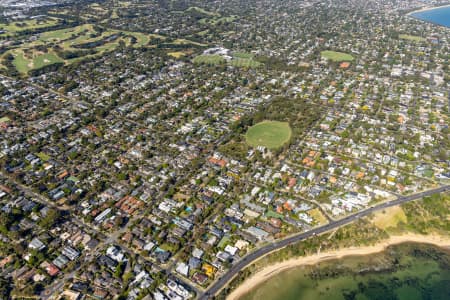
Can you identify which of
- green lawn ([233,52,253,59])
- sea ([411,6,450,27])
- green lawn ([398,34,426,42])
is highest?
sea ([411,6,450,27])

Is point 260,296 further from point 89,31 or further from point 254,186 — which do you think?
point 89,31

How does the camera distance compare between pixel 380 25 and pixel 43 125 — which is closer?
pixel 43 125

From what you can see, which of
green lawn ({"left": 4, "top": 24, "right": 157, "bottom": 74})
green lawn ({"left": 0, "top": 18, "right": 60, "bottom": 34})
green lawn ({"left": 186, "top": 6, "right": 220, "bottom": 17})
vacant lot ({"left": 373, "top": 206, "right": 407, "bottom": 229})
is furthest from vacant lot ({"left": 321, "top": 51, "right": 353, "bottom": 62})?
green lawn ({"left": 0, "top": 18, "right": 60, "bottom": 34})

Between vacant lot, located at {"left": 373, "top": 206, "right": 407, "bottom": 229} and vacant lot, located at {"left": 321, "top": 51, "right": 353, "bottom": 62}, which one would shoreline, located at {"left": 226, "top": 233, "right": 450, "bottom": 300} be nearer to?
vacant lot, located at {"left": 373, "top": 206, "right": 407, "bottom": 229}

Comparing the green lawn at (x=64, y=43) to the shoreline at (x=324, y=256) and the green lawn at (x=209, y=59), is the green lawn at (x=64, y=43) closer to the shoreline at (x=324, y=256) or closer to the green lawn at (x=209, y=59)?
the green lawn at (x=209, y=59)

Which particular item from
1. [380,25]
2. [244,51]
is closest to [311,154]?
[244,51]

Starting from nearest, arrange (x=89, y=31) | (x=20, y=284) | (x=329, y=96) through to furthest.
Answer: (x=20, y=284) → (x=329, y=96) → (x=89, y=31)

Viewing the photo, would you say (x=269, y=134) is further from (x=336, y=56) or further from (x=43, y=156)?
(x=336, y=56)
